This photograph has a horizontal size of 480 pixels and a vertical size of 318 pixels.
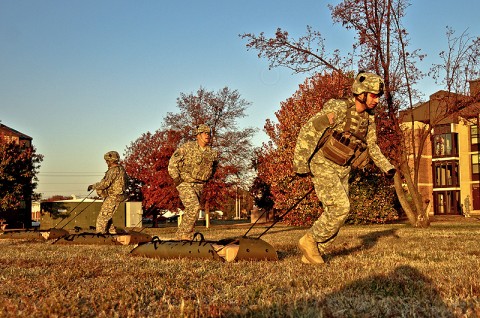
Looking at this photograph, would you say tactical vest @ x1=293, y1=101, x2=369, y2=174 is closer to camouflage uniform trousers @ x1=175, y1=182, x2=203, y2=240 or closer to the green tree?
camouflage uniform trousers @ x1=175, y1=182, x2=203, y2=240

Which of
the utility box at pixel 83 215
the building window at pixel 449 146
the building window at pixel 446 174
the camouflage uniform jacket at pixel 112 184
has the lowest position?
the utility box at pixel 83 215

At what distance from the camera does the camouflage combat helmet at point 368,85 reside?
679 cm

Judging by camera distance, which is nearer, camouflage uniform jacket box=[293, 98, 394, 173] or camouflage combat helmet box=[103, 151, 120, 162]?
camouflage uniform jacket box=[293, 98, 394, 173]

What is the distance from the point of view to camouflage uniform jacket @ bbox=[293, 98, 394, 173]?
6.96 metres

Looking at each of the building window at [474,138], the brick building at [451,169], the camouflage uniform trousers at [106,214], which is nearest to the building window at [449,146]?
the brick building at [451,169]

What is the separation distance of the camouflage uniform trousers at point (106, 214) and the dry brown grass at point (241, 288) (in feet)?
23.0

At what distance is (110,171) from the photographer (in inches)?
580

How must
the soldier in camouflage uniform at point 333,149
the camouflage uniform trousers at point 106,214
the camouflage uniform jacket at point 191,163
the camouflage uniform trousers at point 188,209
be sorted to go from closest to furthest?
1. the soldier in camouflage uniform at point 333,149
2. the camouflage uniform trousers at point 188,209
3. the camouflage uniform jacket at point 191,163
4. the camouflage uniform trousers at point 106,214

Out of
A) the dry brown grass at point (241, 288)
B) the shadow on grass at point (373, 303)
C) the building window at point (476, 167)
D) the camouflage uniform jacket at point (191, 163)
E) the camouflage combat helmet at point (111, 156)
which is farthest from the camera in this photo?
the building window at point (476, 167)

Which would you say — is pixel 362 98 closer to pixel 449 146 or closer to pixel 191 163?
pixel 191 163

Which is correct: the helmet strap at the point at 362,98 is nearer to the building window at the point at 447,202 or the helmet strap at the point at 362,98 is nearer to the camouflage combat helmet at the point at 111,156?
the camouflage combat helmet at the point at 111,156

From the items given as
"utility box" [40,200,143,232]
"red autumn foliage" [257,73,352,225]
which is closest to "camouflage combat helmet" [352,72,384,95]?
"red autumn foliage" [257,73,352,225]

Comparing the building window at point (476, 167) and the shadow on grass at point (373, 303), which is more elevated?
the building window at point (476, 167)

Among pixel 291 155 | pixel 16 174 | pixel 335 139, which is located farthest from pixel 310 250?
pixel 16 174
